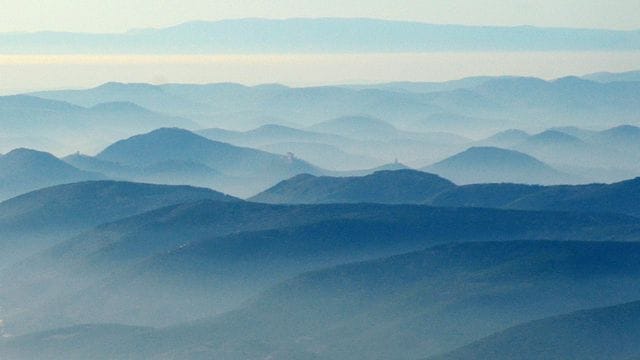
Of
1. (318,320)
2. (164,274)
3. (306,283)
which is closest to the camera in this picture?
(318,320)

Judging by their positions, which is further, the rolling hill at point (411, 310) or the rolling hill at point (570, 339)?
the rolling hill at point (411, 310)

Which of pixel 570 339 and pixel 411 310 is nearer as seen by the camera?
pixel 570 339

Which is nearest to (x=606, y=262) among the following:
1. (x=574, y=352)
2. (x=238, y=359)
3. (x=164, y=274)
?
(x=574, y=352)

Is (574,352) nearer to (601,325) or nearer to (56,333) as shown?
(601,325)

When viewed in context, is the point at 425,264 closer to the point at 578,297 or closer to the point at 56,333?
the point at 578,297

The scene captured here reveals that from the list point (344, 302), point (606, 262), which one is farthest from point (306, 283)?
point (606, 262)

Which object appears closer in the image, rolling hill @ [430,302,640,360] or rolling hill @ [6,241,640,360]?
rolling hill @ [430,302,640,360]

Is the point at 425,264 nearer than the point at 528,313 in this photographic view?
No

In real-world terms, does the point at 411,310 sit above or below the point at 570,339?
above

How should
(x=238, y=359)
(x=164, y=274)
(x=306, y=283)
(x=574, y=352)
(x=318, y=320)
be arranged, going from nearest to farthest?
(x=574, y=352) < (x=238, y=359) < (x=318, y=320) < (x=306, y=283) < (x=164, y=274)
